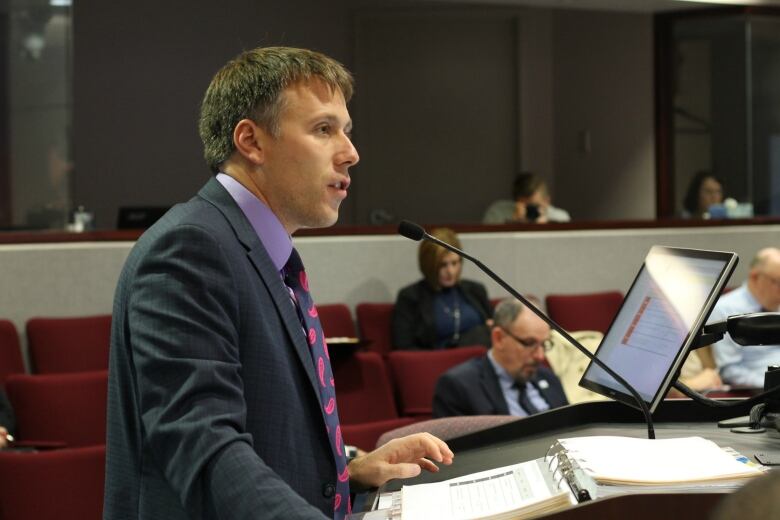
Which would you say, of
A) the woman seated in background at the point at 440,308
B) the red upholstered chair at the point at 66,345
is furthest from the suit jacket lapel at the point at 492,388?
the red upholstered chair at the point at 66,345

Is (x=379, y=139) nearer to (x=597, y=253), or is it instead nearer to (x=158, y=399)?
(x=597, y=253)

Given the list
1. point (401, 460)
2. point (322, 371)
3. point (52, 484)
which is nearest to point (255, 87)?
point (322, 371)

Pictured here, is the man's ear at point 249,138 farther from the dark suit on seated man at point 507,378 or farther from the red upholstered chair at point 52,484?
the dark suit on seated man at point 507,378

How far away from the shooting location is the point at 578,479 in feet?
4.28

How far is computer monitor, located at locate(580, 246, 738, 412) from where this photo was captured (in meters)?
1.64

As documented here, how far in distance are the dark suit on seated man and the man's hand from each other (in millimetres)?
2255

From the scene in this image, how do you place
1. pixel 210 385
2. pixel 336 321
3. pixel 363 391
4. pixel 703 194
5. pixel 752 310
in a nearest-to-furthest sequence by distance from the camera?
pixel 210 385 < pixel 363 391 < pixel 752 310 < pixel 336 321 < pixel 703 194

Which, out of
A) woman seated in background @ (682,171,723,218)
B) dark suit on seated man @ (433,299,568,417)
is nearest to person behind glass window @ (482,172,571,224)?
woman seated in background @ (682,171,723,218)

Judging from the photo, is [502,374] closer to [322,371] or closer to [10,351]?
[10,351]

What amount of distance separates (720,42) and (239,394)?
8097 millimetres

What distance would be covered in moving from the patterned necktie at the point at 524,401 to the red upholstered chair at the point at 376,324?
1.59 metres

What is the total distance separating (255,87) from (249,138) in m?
0.07

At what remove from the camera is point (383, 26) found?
9.50 metres

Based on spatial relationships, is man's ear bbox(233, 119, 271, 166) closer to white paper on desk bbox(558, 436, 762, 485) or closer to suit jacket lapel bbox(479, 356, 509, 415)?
white paper on desk bbox(558, 436, 762, 485)
